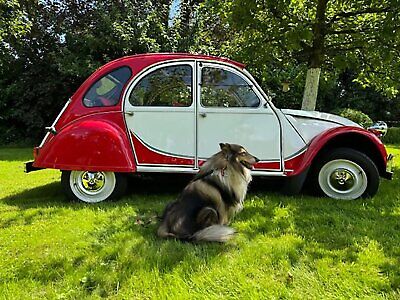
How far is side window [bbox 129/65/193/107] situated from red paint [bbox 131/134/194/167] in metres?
0.59

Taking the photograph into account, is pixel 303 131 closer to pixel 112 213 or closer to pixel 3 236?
pixel 112 213

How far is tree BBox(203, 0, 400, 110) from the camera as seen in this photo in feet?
20.7

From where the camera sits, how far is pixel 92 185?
5031 millimetres

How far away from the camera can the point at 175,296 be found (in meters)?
2.61

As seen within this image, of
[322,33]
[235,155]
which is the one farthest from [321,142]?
[322,33]

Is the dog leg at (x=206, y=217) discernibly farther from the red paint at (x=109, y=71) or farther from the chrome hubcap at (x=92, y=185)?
the red paint at (x=109, y=71)

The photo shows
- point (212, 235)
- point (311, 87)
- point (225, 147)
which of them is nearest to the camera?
point (212, 235)

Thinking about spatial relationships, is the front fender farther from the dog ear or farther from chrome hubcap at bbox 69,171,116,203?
the dog ear

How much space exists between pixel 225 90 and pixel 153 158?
142 cm

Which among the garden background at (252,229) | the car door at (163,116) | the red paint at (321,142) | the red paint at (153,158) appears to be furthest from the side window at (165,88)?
the red paint at (321,142)

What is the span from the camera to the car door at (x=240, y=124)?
5.00 m

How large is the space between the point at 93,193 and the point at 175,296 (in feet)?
9.31

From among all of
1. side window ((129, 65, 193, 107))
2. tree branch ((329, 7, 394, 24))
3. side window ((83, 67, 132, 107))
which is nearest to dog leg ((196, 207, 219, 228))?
side window ((129, 65, 193, 107))

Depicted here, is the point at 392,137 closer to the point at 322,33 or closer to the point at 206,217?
the point at 322,33
